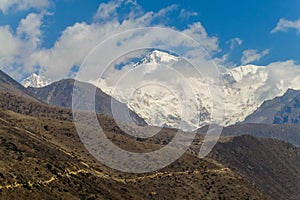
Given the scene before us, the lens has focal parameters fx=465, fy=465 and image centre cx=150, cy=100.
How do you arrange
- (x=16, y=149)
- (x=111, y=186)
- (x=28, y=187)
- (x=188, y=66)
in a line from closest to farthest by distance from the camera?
(x=188, y=66), (x=28, y=187), (x=16, y=149), (x=111, y=186)

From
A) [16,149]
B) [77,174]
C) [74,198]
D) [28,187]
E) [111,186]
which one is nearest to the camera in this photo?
[28,187]

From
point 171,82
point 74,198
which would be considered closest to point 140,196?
point 74,198

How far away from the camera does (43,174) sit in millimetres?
149875

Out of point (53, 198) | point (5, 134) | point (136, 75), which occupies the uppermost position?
point (136, 75)

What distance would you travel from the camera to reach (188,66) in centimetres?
10000

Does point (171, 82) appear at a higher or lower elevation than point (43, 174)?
higher

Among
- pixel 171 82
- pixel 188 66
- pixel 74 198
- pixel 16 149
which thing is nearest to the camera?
pixel 188 66

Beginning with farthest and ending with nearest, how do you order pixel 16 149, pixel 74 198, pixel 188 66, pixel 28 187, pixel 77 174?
pixel 77 174, pixel 16 149, pixel 74 198, pixel 28 187, pixel 188 66

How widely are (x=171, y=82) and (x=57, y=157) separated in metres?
89.1

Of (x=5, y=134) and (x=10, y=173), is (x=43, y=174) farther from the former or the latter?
(x=5, y=134)

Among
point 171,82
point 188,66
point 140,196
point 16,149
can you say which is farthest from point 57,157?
point 188,66

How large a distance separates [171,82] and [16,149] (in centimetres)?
7471

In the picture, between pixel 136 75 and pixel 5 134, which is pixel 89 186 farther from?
pixel 136 75

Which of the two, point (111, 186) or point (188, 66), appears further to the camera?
point (111, 186)
